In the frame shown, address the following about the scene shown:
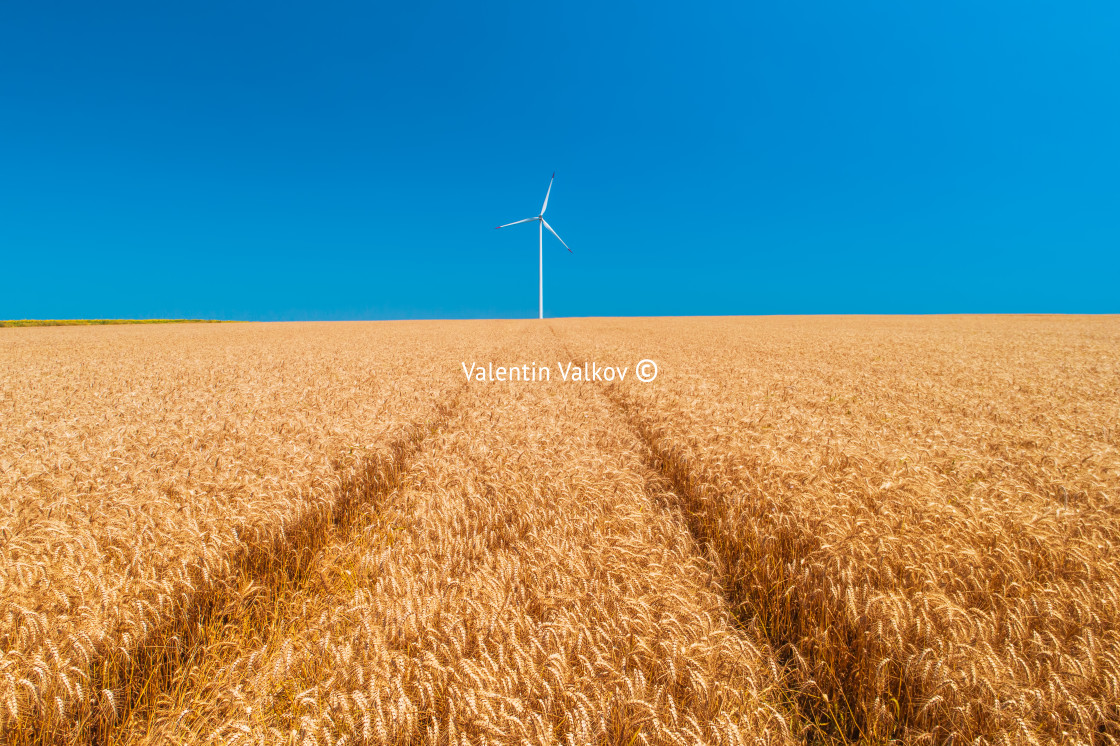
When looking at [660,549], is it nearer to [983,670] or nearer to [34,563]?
[983,670]

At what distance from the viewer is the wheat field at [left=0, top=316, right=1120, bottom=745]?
7.93 ft

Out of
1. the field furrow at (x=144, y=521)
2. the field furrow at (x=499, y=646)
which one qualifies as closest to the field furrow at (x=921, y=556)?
the field furrow at (x=499, y=646)

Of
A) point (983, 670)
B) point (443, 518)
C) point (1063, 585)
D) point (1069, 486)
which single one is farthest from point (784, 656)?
point (1069, 486)

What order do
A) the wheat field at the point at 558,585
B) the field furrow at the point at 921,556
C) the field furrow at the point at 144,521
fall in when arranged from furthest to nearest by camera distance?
the field furrow at the point at 144,521
the field furrow at the point at 921,556
the wheat field at the point at 558,585

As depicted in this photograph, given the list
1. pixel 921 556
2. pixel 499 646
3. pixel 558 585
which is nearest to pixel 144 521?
pixel 499 646

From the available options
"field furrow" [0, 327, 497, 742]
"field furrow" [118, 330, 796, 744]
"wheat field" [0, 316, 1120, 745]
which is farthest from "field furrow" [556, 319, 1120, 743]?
"field furrow" [0, 327, 497, 742]

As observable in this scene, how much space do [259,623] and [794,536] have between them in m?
4.49

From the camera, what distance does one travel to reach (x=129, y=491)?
466 cm

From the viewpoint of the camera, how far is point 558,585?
346 centimetres

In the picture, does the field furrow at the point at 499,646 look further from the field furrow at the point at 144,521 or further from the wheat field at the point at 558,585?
the field furrow at the point at 144,521

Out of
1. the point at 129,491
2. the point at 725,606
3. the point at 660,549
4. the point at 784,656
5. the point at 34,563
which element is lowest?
the point at 784,656

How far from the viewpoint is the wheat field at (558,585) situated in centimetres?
242

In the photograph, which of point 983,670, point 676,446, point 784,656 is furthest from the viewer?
point 676,446

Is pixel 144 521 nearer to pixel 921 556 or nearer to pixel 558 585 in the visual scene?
pixel 558 585
